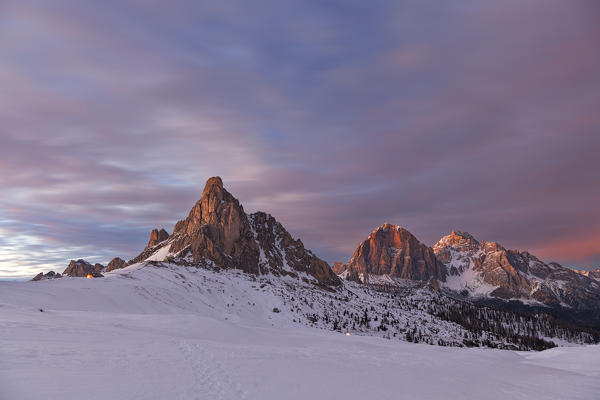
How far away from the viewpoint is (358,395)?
2006 cm

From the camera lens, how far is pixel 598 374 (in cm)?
3288

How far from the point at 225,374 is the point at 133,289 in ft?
380

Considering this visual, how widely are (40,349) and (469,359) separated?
39558 millimetres

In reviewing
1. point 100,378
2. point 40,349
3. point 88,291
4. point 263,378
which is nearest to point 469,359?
point 263,378

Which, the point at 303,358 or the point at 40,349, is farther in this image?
the point at 303,358

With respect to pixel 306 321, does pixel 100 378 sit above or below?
above

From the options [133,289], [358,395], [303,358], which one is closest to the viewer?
[358,395]

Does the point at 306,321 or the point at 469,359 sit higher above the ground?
the point at 469,359

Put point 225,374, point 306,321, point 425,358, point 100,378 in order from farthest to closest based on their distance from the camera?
point 306,321 → point 425,358 → point 225,374 → point 100,378

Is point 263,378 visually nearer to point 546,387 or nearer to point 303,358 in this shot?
point 303,358

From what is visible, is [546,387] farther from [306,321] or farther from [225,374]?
[306,321]

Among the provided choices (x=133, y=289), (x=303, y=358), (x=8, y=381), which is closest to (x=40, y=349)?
(x=8, y=381)

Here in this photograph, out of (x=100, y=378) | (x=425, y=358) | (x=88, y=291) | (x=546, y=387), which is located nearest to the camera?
(x=100, y=378)

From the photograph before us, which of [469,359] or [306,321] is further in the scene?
[306,321]
